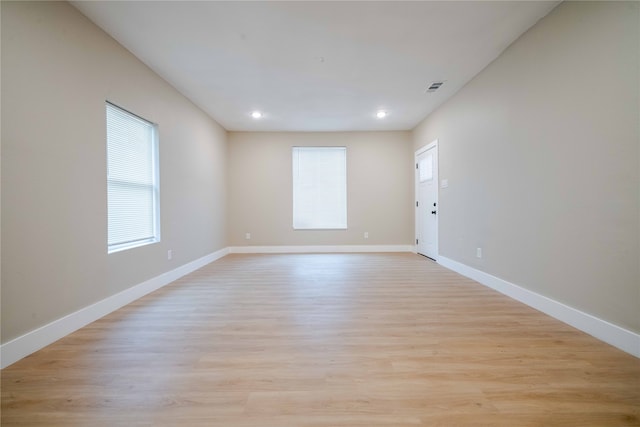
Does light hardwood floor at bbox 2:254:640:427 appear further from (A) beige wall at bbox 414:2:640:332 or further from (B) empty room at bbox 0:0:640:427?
(A) beige wall at bbox 414:2:640:332

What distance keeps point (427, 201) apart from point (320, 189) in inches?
88.4

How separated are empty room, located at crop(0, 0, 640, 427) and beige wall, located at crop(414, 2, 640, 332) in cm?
2

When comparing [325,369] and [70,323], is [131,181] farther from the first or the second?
[325,369]

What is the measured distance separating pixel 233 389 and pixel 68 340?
1.52 m

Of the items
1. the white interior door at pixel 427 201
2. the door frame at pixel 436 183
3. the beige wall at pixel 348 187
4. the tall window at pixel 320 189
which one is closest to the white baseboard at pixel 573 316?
the door frame at pixel 436 183

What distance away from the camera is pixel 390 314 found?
2439 mm

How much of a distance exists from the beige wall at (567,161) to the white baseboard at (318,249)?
259 cm

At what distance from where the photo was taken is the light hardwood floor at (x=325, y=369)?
1.27 meters

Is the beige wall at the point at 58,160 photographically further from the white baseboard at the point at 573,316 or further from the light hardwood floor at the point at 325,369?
the white baseboard at the point at 573,316

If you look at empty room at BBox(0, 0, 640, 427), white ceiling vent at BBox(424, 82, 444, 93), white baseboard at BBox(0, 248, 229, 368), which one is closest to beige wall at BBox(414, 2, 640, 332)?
empty room at BBox(0, 0, 640, 427)

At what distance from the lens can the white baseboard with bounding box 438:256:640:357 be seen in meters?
1.77

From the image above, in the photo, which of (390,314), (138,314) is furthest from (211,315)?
(390,314)

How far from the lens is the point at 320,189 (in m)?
6.05

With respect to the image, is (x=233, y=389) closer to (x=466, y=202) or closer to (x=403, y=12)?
(x=403, y=12)
